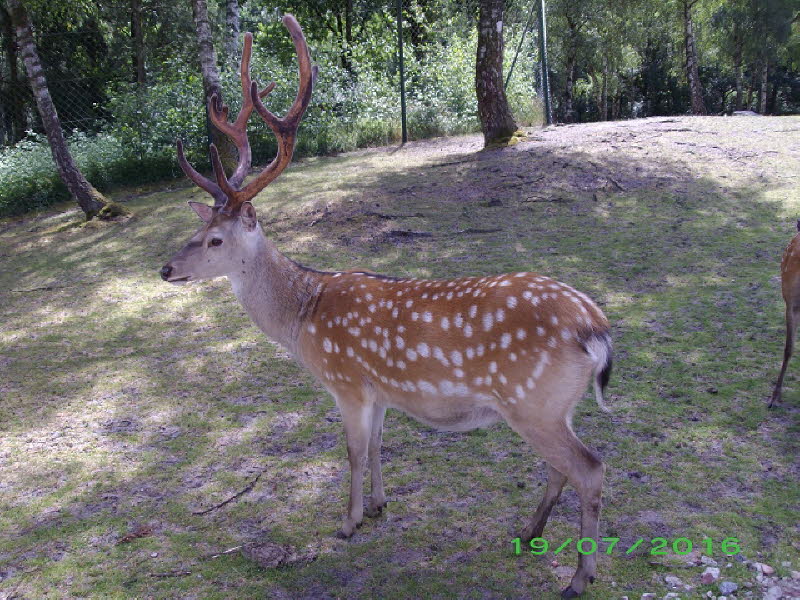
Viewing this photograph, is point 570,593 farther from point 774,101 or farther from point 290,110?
point 774,101

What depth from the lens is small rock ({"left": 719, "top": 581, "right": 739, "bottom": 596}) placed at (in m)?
2.91

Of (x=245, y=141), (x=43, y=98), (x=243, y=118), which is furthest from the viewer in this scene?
(x=43, y=98)

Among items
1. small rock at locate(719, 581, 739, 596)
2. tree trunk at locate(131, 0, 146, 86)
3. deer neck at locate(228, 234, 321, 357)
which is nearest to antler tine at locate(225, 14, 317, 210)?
deer neck at locate(228, 234, 321, 357)

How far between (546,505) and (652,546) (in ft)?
1.65

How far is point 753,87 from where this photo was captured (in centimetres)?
3216

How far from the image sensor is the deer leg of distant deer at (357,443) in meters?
3.59

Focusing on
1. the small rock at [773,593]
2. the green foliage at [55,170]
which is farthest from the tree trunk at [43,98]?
the small rock at [773,593]

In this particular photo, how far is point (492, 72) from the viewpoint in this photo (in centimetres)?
1058

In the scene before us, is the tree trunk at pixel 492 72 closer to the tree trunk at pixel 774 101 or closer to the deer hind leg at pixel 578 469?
the deer hind leg at pixel 578 469

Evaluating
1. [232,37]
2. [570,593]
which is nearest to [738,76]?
[232,37]

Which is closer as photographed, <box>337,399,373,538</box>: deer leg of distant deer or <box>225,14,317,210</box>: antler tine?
<box>337,399,373,538</box>: deer leg of distant deer

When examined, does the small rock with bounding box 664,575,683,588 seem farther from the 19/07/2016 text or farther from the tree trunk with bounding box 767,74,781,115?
the tree trunk with bounding box 767,74,781,115

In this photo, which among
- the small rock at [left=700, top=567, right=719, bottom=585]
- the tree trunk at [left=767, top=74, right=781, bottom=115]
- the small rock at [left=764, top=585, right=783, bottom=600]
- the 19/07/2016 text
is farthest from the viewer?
the tree trunk at [left=767, top=74, right=781, bottom=115]

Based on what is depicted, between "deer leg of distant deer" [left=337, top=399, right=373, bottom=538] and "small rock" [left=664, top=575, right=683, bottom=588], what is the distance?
1.47 metres
